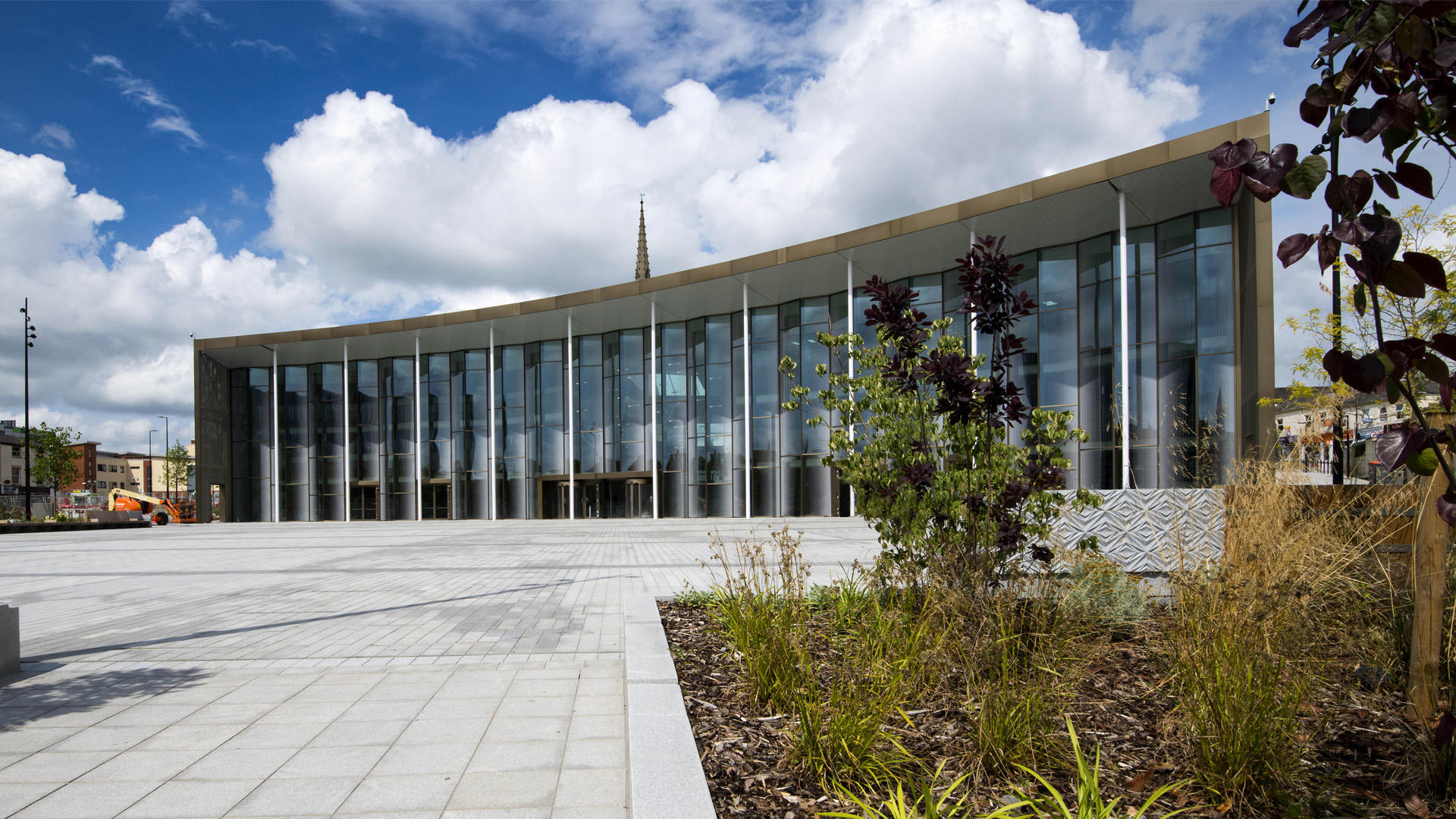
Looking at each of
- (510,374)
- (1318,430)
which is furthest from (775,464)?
(1318,430)

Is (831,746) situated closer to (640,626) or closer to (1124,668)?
(1124,668)

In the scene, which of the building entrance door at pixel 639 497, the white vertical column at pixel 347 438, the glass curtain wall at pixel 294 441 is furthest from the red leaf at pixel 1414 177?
the glass curtain wall at pixel 294 441

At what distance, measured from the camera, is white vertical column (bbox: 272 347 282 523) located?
3597 centimetres

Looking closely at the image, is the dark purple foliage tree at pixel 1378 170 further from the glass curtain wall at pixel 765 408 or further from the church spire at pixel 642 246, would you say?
the church spire at pixel 642 246

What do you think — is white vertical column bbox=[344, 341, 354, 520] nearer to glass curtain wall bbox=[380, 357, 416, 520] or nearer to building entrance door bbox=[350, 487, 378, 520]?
building entrance door bbox=[350, 487, 378, 520]

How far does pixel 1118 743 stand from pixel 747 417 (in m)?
24.8

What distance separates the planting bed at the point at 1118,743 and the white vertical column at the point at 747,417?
76.4 ft

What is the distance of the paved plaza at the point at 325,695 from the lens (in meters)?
3.49

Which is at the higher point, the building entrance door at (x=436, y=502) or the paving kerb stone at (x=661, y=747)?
the paving kerb stone at (x=661, y=747)

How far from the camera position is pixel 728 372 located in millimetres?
29297

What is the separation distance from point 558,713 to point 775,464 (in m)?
23.3

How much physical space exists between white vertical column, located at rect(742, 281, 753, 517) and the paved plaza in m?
16.4

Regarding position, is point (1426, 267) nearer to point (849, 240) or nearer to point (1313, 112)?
point (1313, 112)

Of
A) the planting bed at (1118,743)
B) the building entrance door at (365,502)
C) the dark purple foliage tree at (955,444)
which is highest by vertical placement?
the dark purple foliage tree at (955,444)
